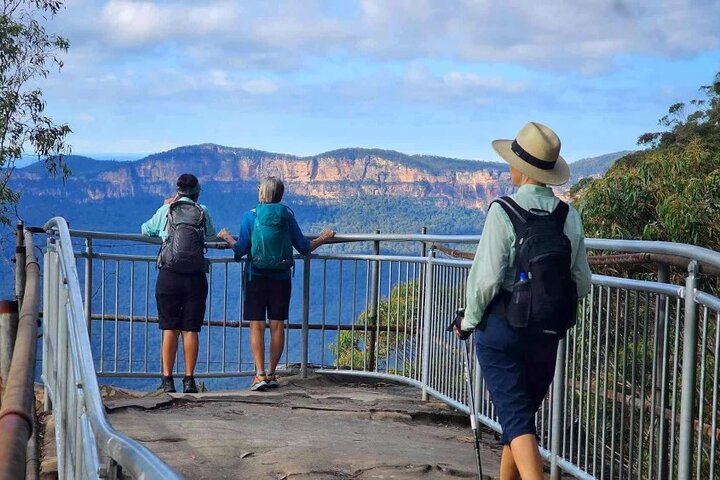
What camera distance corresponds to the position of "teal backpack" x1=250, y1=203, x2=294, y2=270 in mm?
8086

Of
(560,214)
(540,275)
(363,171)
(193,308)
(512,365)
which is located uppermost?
(363,171)

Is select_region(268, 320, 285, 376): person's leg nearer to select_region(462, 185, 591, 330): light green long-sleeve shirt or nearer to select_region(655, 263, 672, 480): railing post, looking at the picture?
select_region(462, 185, 591, 330): light green long-sleeve shirt

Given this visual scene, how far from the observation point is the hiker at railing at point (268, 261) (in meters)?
8.11

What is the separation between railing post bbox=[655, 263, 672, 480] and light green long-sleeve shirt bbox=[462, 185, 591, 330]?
0.30 metres

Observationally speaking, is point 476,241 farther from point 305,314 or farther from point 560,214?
point 305,314

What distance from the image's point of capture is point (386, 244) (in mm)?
9031

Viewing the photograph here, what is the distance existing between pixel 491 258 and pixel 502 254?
46mm

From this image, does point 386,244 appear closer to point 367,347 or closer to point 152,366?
point 367,347

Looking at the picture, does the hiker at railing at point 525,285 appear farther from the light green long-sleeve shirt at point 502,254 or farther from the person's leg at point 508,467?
the person's leg at point 508,467

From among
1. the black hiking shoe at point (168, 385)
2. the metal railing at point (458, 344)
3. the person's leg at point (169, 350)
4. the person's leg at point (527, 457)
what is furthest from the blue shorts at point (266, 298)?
the person's leg at point (527, 457)

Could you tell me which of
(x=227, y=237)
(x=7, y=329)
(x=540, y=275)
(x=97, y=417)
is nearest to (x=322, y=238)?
(x=227, y=237)

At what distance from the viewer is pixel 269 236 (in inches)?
319

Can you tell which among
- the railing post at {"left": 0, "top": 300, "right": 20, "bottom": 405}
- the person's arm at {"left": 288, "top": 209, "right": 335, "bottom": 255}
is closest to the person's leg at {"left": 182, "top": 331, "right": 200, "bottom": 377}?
the person's arm at {"left": 288, "top": 209, "right": 335, "bottom": 255}

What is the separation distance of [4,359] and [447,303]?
3.13 metres
